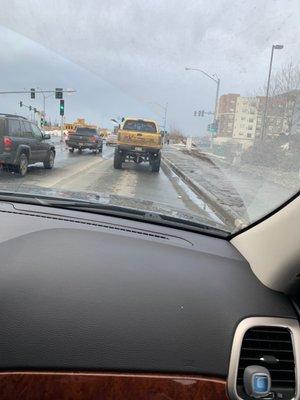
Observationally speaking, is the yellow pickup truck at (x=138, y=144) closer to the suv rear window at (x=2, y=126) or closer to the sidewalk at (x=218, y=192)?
the sidewalk at (x=218, y=192)

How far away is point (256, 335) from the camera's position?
7.11ft

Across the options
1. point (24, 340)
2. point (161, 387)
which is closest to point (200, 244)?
point (161, 387)

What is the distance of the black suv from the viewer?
9.87 m

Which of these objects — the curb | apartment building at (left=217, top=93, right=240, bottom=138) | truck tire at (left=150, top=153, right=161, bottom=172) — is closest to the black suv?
the curb

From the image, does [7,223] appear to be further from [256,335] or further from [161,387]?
[256,335]

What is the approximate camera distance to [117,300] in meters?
2.16

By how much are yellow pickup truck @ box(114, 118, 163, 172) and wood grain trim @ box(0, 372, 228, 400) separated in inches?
598

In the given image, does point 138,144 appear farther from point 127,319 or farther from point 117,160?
point 127,319

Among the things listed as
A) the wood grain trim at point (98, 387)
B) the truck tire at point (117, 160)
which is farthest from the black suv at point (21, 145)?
the wood grain trim at point (98, 387)

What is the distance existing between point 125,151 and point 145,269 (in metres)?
15.4

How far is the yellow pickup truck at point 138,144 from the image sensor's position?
1760 centimetres

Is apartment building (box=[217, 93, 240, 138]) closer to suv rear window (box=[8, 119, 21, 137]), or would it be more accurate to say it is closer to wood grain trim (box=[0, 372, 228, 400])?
wood grain trim (box=[0, 372, 228, 400])

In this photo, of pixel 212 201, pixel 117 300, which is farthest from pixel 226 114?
pixel 212 201

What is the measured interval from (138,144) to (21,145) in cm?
767
